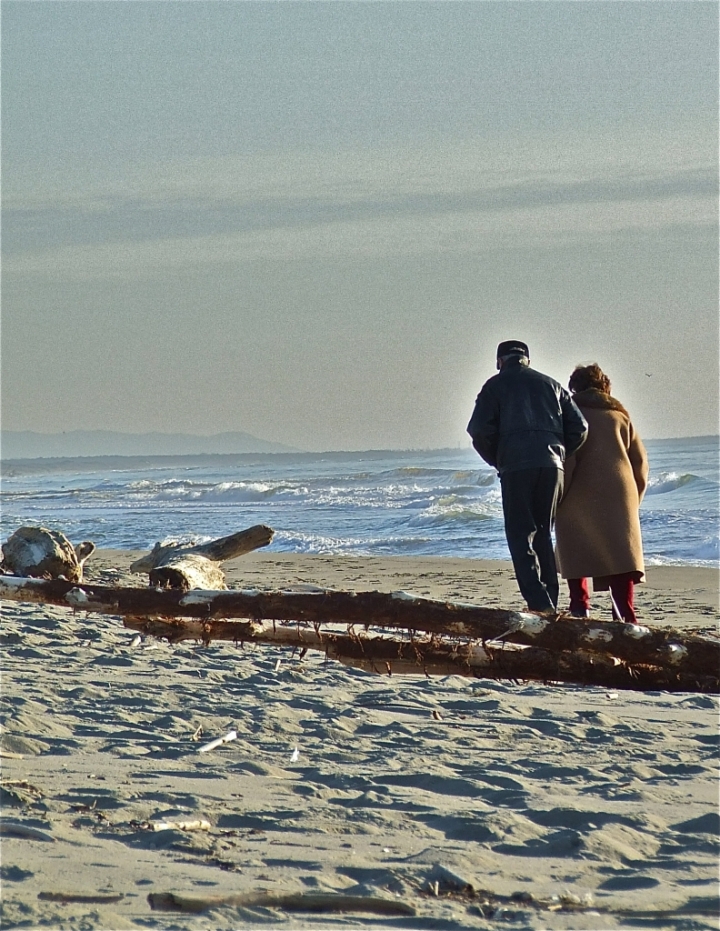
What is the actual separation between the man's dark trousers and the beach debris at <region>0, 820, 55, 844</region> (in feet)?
11.2

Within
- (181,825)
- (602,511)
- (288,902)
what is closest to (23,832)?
(181,825)

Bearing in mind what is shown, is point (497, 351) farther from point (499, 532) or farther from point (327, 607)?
point (499, 532)

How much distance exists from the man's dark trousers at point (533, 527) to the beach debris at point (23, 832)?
135 inches

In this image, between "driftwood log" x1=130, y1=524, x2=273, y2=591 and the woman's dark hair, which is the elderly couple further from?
"driftwood log" x1=130, y1=524, x2=273, y2=591

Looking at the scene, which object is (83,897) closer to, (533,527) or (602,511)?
(533,527)

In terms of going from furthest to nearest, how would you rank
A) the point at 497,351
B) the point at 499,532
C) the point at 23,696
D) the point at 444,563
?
the point at 499,532
the point at 444,563
the point at 497,351
the point at 23,696

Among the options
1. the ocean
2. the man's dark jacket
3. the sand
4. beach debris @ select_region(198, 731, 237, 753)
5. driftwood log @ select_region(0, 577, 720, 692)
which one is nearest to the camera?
the sand

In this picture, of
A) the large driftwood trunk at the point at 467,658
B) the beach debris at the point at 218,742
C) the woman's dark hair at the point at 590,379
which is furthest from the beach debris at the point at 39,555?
the large driftwood trunk at the point at 467,658

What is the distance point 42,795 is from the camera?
14.5 feet

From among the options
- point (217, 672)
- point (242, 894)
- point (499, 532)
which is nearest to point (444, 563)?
point (499, 532)

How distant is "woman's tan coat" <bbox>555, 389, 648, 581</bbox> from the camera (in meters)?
6.84

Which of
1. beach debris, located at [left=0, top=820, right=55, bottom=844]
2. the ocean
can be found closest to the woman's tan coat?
beach debris, located at [left=0, top=820, right=55, bottom=844]

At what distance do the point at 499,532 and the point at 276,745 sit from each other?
15.3 m

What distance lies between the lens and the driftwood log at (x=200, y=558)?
9.73 m
